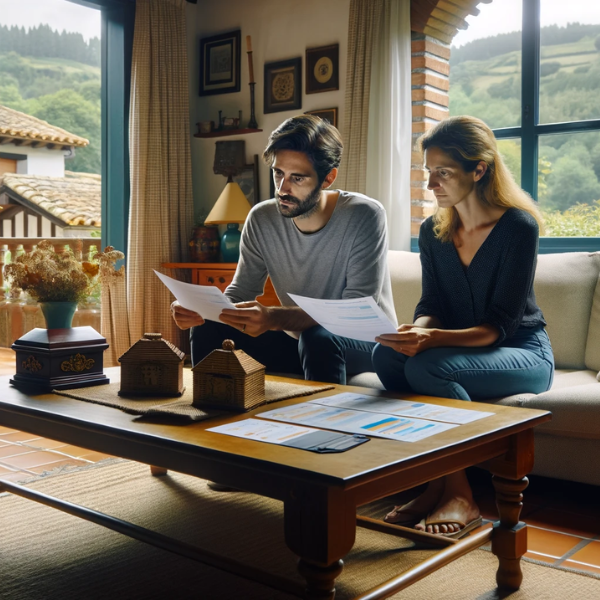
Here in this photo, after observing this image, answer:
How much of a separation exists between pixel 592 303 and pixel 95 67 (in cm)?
334

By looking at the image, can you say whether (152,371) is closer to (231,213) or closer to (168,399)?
(168,399)

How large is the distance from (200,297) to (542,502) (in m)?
1.18

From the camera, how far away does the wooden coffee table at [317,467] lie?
112 cm

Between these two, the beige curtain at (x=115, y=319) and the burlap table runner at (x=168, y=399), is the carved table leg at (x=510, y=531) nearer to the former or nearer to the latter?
the burlap table runner at (x=168, y=399)

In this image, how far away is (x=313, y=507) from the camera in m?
1.11

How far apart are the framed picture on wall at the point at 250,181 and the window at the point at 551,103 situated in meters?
1.33

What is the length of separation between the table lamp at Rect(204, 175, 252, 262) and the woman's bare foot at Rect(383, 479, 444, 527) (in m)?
2.19

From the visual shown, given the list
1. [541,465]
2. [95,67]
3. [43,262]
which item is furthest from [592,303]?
[95,67]

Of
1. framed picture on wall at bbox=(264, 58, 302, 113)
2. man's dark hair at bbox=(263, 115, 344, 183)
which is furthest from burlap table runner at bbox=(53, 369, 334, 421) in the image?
framed picture on wall at bbox=(264, 58, 302, 113)

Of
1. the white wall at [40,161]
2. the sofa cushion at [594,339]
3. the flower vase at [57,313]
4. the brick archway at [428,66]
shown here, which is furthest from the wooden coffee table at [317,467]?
the white wall at [40,161]

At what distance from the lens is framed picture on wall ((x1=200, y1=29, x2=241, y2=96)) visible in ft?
14.5

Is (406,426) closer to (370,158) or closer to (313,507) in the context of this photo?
(313,507)

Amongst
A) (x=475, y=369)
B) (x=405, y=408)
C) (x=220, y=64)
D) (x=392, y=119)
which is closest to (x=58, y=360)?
(x=405, y=408)

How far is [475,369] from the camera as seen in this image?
6.43 feet
